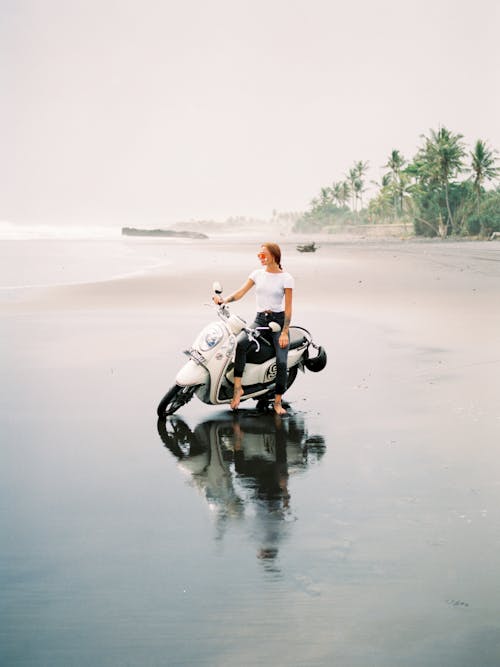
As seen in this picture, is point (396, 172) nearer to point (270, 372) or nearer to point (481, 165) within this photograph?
point (481, 165)

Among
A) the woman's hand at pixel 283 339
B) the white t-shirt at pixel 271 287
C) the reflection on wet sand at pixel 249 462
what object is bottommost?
the reflection on wet sand at pixel 249 462

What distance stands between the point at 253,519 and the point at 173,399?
3.09 meters

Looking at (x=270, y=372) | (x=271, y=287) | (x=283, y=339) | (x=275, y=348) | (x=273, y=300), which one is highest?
(x=271, y=287)

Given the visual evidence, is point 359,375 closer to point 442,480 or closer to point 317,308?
point 442,480

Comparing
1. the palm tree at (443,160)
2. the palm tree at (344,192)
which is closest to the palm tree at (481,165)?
the palm tree at (443,160)

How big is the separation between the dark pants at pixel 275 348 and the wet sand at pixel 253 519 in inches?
16.1

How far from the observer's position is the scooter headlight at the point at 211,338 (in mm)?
8000

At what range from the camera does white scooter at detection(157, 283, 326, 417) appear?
7.97m

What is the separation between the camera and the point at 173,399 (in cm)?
805

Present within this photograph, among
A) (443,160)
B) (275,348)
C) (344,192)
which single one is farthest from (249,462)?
(344,192)

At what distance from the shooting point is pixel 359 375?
1040 centimetres

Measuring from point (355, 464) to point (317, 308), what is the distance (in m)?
13.3

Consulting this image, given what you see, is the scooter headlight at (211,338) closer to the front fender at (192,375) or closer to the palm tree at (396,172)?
the front fender at (192,375)

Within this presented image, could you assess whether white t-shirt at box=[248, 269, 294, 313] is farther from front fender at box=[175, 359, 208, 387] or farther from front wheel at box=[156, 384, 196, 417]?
front wheel at box=[156, 384, 196, 417]
